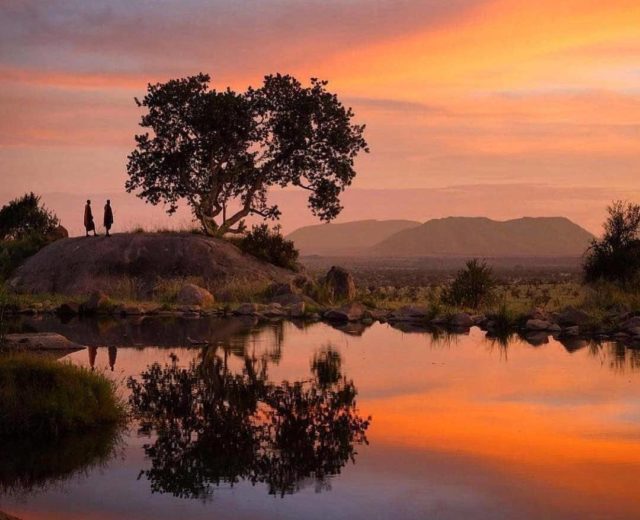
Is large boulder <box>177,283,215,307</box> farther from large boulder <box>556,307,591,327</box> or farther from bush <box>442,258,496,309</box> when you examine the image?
large boulder <box>556,307,591,327</box>

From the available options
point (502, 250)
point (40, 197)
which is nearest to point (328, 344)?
point (40, 197)

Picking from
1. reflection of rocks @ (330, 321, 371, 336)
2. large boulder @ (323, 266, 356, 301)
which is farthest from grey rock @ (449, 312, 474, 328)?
large boulder @ (323, 266, 356, 301)

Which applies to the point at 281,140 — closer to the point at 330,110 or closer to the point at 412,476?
the point at 330,110

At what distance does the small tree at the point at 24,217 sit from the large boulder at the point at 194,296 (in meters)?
20.0

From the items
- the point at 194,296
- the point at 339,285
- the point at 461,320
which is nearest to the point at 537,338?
the point at 461,320

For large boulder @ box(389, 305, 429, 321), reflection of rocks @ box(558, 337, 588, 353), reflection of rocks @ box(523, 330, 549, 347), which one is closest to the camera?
reflection of rocks @ box(558, 337, 588, 353)

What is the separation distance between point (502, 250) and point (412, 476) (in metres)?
192

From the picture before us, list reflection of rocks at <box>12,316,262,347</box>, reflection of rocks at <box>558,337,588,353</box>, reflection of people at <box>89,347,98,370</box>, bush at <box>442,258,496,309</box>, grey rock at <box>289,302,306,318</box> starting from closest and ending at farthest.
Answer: reflection of people at <box>89,347,98,370</box> → reflection of rocks at <box>558,337,588,353</box> → reflection of rocks at <box>12,316,262,347</box> → grey rock at <box>289,302,306,318</box> → bush at <box>442,258,496,309</box>

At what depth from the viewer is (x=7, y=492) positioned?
9602 millimetres

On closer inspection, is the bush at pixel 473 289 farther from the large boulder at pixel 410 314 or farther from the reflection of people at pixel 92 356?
the reflection of people at pixel 92 356

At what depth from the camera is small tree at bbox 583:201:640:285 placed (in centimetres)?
3403

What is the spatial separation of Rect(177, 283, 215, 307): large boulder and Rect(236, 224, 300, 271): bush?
20.4 ft

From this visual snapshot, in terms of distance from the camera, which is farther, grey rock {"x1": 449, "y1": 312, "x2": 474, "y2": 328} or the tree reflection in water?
grey rock {"x1": 449, "y1": 312, "x2": 474, "y2": 328}

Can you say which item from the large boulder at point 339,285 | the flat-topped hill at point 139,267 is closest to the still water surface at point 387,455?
the large boulder at point 339,285
